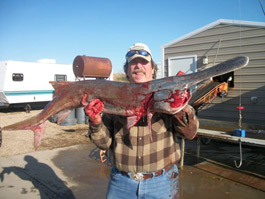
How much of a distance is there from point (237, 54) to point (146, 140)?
677 cm

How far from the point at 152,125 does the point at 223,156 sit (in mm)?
5240

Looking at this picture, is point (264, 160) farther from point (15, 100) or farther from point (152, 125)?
point (15, 100)

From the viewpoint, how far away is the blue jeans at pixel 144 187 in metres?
2.13

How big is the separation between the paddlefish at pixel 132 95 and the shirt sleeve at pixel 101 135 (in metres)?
0.19

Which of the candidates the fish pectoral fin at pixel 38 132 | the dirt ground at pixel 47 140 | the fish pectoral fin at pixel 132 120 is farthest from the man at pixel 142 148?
the dirt ground at pixel 47 140

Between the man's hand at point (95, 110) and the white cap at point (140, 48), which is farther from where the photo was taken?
the white cap at point (140, 48)

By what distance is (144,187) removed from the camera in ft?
6.98

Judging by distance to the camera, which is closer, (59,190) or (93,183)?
(59,190)

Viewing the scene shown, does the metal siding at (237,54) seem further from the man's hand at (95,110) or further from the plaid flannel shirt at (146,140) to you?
the man's hand at (95,110)

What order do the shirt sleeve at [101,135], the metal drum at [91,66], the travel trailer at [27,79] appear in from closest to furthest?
the shirt sleeve at [101,135] < the metal drum at [91,66] < the travel trailer at [27,79]

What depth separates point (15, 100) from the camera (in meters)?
15.7

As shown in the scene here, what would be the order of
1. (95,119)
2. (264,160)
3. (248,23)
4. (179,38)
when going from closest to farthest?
(95,119)
(264,160)
(248,23)
(179,38)

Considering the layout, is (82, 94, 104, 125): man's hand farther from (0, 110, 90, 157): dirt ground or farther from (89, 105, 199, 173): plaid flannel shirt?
(0, 110, 90, 157): dirt ground

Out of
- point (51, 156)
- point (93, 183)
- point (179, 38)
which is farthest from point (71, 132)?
point (179, 38)
